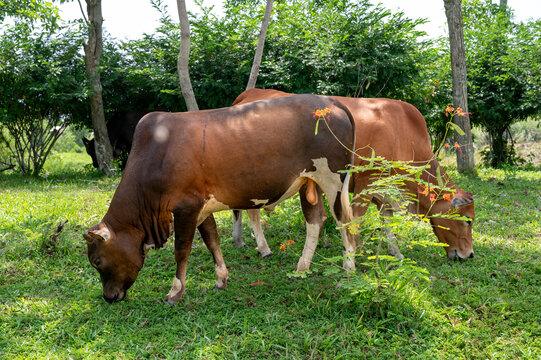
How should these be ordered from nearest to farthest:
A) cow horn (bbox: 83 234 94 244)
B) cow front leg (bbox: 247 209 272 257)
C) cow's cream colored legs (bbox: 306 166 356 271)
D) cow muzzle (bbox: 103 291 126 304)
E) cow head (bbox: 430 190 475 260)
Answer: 1. cow horn (bbox: 83 234 94 244)
2. cow muzzle (bbox: 103 291 126 304)
3. cow's cream colored legs (bbox: 306 166 356 271)
4. cow head (bbox: 430 190 475 260)
5. cow front leg (bbox: 247 209 272 257)

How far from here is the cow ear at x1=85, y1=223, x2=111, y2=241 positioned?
381cm

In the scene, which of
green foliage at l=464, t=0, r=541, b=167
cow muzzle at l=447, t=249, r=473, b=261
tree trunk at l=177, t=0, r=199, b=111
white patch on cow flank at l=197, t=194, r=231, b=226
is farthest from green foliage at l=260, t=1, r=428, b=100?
white patch on cow flank at l=197, t=194, r=231, b=226

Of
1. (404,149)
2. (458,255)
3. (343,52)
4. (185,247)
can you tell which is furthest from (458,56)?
(185,247)

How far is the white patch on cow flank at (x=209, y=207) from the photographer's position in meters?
4.00

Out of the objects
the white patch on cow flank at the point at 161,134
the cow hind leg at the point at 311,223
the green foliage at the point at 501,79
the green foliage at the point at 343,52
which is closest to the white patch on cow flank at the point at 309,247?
the cow hind leg at the point at 311,223

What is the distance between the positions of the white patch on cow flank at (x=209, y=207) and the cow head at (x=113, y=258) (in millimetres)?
633

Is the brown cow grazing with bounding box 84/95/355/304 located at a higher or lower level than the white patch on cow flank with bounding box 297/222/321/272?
higher

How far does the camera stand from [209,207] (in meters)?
4.05

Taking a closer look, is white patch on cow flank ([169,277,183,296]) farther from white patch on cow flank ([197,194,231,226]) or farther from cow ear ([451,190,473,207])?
cow ear ([451,190,473,207])

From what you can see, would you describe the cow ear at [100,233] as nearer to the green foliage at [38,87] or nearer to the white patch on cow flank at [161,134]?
the white patch on cow flank at [161,134]

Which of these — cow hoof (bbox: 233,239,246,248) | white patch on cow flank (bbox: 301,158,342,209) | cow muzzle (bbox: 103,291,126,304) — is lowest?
cow hoof (bbox: 233,239,246,248)

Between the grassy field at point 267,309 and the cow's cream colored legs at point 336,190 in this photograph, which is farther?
the cow's cream colored legs at point 336,190

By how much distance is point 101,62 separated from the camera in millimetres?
11203

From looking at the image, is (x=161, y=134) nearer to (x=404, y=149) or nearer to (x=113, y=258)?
(x=113, y=258)
